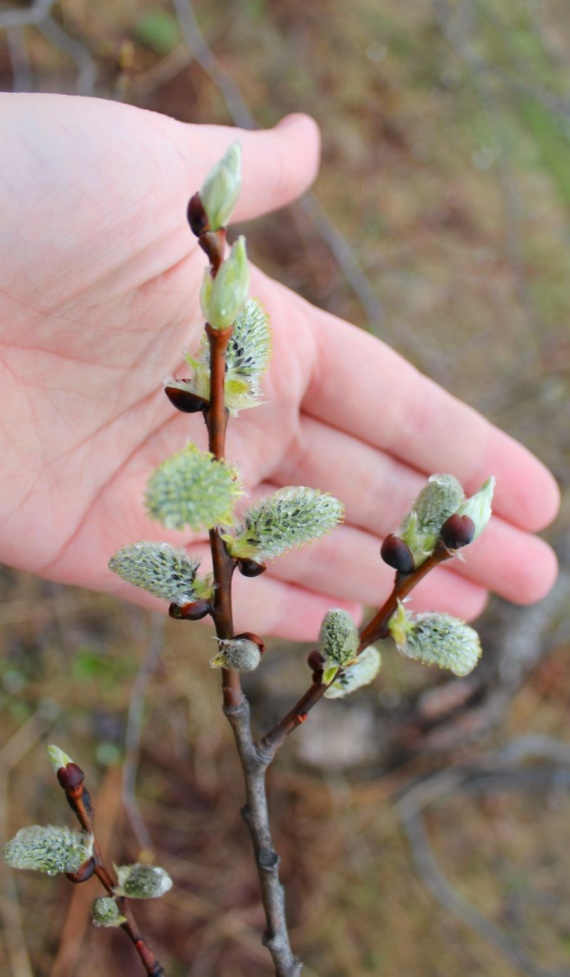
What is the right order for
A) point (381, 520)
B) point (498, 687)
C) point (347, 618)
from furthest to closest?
point (498, 687) < point (381, 520) < point (347, 618)

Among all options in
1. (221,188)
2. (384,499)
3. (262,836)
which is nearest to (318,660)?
(262,836)

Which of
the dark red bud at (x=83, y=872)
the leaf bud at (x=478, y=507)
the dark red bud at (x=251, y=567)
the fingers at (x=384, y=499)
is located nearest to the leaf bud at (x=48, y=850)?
the dark red bud at (x=83, y=872)

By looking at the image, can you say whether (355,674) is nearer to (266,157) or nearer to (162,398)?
(162,398)

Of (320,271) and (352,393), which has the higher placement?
(352,393)

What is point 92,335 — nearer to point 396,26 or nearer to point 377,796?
point 377,796

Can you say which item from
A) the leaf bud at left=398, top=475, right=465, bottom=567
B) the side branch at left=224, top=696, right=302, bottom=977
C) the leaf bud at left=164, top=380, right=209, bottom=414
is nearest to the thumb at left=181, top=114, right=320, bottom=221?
the leaf bud at left=164, top=380, right=209, bottom=414

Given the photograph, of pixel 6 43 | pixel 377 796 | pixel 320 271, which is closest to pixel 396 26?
pixel 320 271

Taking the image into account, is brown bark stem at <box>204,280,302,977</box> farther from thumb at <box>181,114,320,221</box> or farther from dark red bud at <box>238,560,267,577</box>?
thumb at <box>181,114,320,221</box>
